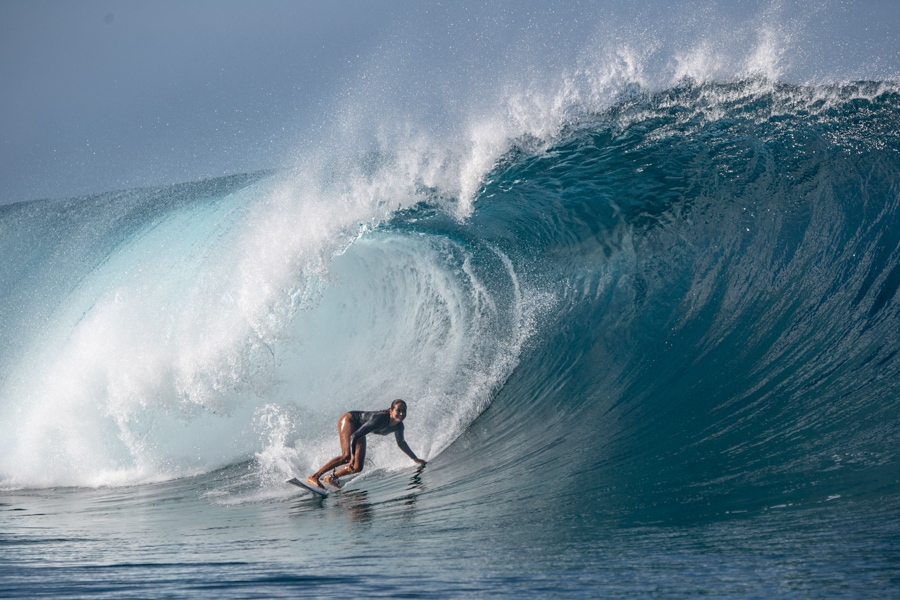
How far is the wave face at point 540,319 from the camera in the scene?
627cm

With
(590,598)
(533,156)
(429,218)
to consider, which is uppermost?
(533,156)

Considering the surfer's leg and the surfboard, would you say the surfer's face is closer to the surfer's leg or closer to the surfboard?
the surfer's leg

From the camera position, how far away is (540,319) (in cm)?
916

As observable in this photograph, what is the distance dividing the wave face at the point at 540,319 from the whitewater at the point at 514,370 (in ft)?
0.13

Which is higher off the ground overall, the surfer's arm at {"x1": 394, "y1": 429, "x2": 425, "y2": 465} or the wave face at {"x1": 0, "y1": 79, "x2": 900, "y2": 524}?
the wave face at {"x1": 0, "y1": 79, "x2": 900, "y2": 524}

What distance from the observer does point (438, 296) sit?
1007 cm

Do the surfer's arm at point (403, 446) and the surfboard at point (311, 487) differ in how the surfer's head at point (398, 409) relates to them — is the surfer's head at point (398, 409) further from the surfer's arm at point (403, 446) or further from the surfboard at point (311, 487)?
the surfboard at point (311, 487)

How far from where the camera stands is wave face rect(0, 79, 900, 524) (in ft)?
20.6

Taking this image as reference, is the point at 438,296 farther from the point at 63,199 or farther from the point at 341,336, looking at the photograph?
the point at 63,199

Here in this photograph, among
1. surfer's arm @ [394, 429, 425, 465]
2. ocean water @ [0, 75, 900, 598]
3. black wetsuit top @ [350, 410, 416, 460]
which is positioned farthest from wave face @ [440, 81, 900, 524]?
black wetsuit top @ [350, 410, 416, 460]

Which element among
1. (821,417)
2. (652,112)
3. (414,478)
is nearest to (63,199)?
(652,112)

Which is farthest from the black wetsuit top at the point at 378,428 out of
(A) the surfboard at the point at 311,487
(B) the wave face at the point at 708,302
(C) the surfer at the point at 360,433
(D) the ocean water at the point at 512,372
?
(B) the wave face at the point at 708,302

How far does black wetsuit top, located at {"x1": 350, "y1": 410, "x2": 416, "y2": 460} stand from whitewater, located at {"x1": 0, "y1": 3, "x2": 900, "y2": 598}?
0.27 meters

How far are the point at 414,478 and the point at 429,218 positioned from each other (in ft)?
16.6
